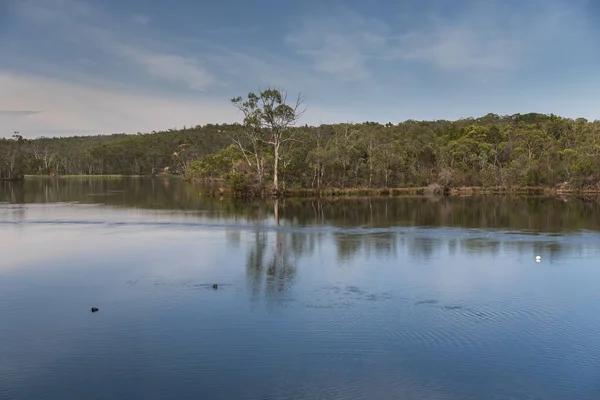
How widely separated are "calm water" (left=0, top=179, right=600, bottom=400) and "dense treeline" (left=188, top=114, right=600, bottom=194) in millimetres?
33041

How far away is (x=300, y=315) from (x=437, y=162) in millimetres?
59293

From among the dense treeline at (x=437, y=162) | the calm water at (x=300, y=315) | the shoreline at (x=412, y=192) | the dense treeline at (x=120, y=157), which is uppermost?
the dense treeline at (x=120, y=157)

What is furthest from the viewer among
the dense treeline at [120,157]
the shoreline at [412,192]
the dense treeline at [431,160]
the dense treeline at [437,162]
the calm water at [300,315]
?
the dense treeline at [120,157]

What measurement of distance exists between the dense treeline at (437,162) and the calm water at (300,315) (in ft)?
108

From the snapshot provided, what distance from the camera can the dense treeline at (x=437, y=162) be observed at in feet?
198

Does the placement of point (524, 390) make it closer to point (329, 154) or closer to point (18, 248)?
point (18, 248)

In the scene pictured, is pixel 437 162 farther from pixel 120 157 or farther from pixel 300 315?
pixel 120 157

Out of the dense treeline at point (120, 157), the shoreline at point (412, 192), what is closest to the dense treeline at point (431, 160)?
the shoreline at point (412, 192)

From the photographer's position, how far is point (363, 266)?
19.5m

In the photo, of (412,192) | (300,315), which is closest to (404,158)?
(412,192)

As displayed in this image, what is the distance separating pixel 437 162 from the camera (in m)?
70.2

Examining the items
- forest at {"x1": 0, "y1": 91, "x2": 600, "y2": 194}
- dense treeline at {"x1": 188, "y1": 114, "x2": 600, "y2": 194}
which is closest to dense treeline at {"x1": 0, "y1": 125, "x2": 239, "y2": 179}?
forest at {"x1": 0, "y1": 91, "x2": 600, "y2": 194}

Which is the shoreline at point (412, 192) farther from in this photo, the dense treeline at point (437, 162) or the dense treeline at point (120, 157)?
the dense treeline at point (120, 157)

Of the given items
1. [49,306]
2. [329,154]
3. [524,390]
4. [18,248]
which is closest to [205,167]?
[329,154]
